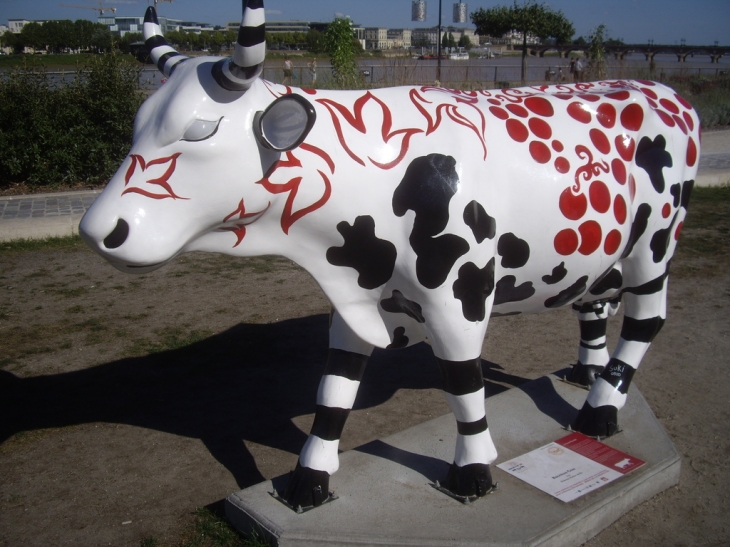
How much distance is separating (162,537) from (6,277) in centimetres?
471

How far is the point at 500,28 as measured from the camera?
128ft

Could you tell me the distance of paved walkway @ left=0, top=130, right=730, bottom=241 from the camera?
8008 millimetres

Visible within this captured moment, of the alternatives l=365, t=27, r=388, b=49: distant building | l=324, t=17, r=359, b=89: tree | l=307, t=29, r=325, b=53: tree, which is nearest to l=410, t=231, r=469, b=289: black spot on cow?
l=324, t=17, r=359, b=89: tree

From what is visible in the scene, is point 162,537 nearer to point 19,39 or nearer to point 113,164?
point 113,164

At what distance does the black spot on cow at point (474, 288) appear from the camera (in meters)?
2.62

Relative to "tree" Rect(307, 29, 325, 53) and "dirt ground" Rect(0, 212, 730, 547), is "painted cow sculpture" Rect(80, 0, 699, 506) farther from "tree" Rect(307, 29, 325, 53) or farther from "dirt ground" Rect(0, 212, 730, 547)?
"tree" Rect(307, 29, 325, 53)

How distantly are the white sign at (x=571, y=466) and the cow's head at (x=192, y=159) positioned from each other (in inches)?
72.2

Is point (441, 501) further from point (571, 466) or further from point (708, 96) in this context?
point (708, 96)

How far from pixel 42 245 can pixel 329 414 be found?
616 cm

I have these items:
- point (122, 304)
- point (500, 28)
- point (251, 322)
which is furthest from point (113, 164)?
point (500, 28)

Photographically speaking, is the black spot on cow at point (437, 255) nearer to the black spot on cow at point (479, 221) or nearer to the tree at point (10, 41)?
the black spot on cow at point (479, 221)

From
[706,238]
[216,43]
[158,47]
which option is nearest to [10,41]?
[216,43]

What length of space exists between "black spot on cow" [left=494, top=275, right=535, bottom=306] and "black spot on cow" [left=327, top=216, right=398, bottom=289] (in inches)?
20.6

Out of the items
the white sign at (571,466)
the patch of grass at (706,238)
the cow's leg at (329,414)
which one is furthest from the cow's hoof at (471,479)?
the patch of grass at (706,238)
